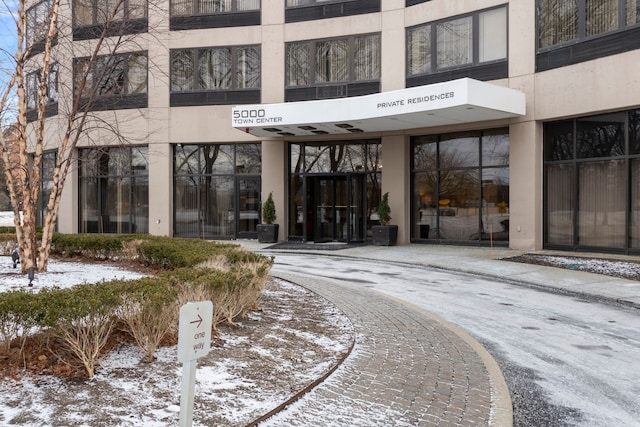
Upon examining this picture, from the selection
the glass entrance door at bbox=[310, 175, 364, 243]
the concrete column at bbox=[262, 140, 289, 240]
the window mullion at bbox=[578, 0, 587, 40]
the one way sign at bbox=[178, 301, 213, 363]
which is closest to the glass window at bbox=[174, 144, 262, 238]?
the concrete column at bbox=[262, 140, 289, 240]

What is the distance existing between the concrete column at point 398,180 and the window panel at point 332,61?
3.14m

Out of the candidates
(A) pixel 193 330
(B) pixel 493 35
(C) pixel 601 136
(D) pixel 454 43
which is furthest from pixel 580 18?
(A) pixel 193 330

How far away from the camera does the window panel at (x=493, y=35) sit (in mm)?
18328

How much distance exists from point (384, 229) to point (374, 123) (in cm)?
397

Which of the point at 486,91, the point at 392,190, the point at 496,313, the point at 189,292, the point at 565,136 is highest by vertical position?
the point at 486,91

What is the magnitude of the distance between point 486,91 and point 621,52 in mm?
3697

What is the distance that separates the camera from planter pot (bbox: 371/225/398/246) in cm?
2023

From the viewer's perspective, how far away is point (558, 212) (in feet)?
57.9

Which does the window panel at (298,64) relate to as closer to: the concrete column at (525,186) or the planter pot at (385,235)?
the planter pot at (385,235)

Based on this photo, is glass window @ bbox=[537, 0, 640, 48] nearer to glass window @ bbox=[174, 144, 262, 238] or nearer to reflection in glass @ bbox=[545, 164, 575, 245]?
reflection in glass @ bbox=[545, 164, 575, 245]

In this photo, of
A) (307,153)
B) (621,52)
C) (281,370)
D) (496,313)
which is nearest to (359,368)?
(281,370)

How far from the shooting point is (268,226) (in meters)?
21.8

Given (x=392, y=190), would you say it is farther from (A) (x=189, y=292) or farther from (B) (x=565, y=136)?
(A) (x=189, y=292)

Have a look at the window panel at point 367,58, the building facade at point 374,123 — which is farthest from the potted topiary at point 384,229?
the window panel at point 367,58
